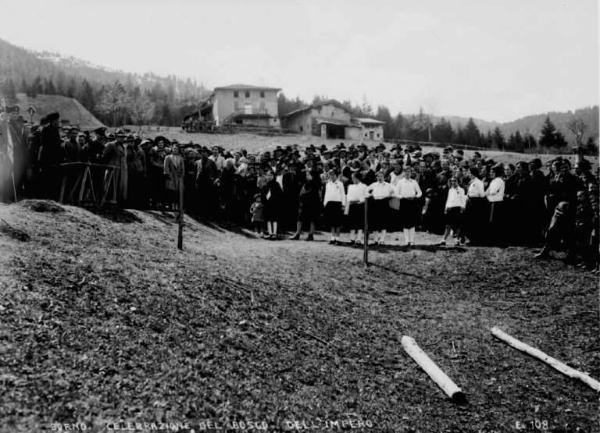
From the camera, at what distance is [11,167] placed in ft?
41.2

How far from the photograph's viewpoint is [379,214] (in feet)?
48.4

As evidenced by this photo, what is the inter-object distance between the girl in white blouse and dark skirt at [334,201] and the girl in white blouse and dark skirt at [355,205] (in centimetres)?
20

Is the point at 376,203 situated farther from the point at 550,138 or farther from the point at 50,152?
the point at 550,138

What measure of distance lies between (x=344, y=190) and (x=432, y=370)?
793 centimetres

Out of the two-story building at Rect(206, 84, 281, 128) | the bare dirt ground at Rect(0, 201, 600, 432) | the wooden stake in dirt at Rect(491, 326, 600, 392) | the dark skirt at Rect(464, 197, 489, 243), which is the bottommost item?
the wooden stake in dirt at Rect(491, 326, 600, 392)

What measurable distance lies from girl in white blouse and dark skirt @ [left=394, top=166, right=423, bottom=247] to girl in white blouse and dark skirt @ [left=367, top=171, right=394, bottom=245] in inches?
11.8

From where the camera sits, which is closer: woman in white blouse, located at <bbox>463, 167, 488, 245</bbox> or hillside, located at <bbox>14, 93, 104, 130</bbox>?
woman in white blouse, located at <bbox>463, 167, 488, 245</bbox>

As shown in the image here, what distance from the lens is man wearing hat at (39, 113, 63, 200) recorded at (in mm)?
12875

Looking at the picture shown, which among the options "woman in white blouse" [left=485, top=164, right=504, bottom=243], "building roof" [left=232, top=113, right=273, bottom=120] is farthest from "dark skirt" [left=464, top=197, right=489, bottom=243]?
"building roof" [left=232, top=113, right=273, bottom=120]

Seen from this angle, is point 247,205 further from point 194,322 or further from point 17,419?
point 17,419

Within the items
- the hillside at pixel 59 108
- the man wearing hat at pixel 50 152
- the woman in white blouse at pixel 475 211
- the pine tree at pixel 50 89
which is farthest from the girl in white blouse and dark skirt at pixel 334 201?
the pine tree at pixel 50 89

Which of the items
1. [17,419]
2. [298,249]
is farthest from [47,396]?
[298,249]

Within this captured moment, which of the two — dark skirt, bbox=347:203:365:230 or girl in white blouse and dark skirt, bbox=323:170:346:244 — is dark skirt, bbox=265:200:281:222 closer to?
girl in white blouse and dark skirt, bbox=323:170:346:244

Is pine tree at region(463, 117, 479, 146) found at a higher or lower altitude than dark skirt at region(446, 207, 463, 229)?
higher
